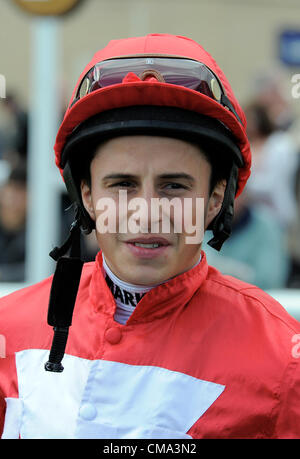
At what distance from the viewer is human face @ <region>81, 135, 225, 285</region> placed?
5.77 ft

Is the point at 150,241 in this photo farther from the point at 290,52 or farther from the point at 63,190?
the point at 290,52

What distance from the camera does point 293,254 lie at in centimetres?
494

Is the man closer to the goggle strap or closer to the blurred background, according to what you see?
the goggle strap

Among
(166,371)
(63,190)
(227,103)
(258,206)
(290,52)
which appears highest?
(290,52)

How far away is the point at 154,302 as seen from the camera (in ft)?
6.04

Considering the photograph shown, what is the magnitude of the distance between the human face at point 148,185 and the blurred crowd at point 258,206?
6.52 ft

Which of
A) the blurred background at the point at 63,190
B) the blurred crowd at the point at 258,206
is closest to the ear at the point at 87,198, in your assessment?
the blurred background at the point at 63,190

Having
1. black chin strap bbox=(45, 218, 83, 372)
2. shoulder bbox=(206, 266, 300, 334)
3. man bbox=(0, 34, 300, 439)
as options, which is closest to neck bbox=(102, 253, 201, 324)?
man bbox=(0, 34, 300, 439)

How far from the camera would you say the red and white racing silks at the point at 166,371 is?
1729 mm

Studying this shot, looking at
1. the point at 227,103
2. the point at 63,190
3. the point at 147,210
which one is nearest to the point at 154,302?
the point at 147,210

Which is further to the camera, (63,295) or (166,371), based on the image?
(63,295)

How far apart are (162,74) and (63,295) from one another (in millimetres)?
696

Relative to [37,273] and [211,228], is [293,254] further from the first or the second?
[211,228]

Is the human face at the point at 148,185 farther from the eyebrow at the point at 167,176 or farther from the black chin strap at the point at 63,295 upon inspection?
the black chin strap at the point at 63,295
